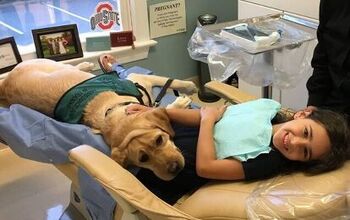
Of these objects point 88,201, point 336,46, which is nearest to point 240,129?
point 336,46

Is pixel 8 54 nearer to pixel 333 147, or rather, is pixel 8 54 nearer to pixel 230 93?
pixel 230 93

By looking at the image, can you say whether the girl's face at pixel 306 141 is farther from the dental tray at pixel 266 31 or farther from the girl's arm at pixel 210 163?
the dental tray at pixel 266 31

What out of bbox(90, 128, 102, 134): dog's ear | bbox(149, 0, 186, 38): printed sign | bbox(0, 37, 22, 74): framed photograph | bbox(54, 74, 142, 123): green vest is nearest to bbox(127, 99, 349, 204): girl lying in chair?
bbox(90, 128, 102, 134): dog's ear

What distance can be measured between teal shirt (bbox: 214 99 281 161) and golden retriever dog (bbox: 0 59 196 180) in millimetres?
151

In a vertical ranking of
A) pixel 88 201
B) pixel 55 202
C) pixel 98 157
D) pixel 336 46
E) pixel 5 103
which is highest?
pixel 336 46

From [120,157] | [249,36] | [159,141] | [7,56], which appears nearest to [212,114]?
[159,141]

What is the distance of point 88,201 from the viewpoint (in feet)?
5.15

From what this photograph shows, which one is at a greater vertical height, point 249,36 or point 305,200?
point 249,36

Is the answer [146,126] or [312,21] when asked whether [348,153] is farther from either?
[312,21]

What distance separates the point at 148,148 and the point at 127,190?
0.81 feet

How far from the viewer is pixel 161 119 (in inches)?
60.1

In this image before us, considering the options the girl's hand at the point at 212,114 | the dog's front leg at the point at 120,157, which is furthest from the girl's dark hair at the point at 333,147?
the dog's front leg at the point at 120,157

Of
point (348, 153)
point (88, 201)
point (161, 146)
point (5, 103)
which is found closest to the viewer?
point (348, 153)

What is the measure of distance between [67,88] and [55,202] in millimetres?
673
